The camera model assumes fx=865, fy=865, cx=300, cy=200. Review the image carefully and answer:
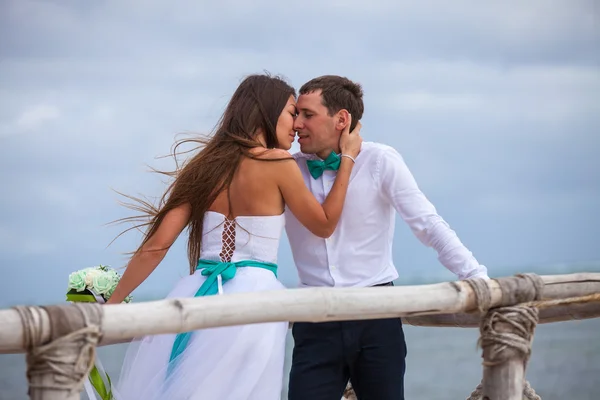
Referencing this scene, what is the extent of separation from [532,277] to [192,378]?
122 cm

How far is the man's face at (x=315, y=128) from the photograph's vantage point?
339 cm

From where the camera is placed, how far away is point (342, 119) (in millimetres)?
3412

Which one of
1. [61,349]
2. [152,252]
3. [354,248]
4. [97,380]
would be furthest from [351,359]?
[61,349]

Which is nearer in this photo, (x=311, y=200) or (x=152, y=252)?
(x=311, y=200)

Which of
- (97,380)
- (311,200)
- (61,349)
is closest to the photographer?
(61,349)

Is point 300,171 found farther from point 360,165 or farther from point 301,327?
point 301,327

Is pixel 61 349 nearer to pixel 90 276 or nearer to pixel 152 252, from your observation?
pixel 152 252

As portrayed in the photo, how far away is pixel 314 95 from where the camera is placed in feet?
11.3

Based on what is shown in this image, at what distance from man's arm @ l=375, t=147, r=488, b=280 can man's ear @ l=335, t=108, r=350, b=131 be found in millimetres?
196

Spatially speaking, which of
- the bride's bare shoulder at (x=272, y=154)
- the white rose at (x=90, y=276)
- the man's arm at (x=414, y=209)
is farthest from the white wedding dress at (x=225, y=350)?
the man's arm at (x=414, y=209)

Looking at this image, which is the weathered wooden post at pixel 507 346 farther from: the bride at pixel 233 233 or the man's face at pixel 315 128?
the man's face at pixel 315 128

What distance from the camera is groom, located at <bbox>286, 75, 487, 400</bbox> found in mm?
3223

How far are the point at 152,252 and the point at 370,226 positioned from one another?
33.5 inches

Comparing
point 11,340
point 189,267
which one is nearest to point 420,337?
point 189,267
